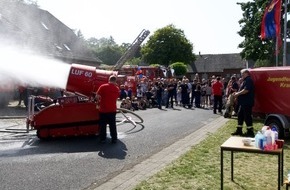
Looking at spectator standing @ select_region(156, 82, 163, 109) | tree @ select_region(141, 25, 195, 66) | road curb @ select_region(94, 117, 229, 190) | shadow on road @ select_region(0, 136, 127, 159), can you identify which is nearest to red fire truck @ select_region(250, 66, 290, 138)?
road curb @ select_region(94, 117, 229, 190)

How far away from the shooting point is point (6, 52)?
563 inches

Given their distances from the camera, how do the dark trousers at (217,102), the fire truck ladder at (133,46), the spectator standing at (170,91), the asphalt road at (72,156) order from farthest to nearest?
1. the fire truck ladder at (133,46)
2. the spectator standing at (170,91)
3. the dark trousers at (217,102)
4. the asphalt road at (72,156)

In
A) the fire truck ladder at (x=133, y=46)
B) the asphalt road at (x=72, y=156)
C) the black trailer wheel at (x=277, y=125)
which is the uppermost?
the fire truck ladder at (x=133, y=46)

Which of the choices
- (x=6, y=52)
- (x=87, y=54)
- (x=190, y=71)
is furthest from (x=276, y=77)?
(x=190, y=71)

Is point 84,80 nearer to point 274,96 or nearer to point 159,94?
point 274,96

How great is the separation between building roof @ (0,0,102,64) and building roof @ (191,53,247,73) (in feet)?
142

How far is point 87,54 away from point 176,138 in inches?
1117

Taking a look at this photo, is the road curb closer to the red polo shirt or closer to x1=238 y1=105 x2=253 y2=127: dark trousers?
x1=238 y1=105 x2=253 y2=127: dark trousers

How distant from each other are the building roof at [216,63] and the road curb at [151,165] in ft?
220

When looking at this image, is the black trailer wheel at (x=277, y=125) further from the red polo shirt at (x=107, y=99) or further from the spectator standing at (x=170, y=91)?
the spectator standing at (x=170, y=91)

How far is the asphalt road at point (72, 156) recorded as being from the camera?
6.41m

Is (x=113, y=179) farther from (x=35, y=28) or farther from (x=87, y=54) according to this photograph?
(x=87, y=54)

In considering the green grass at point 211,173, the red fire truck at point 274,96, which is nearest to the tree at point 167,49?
the red fire truck at point 274,96

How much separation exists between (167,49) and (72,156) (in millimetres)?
63337
